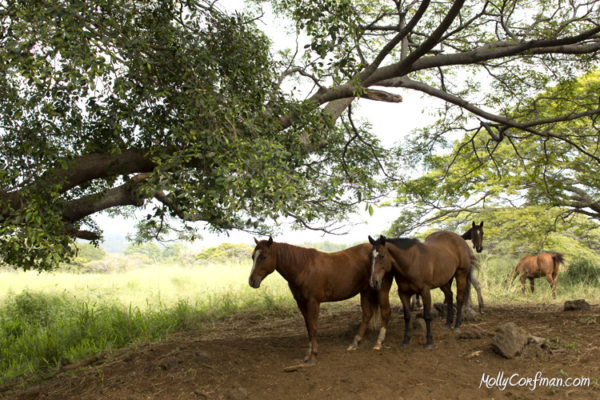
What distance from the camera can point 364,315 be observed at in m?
6.15

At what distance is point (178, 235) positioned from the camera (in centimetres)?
1002

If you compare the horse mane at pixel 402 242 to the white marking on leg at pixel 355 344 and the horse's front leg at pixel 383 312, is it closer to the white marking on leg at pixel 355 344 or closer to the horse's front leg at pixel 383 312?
the horse's front leg at pixel 383 312

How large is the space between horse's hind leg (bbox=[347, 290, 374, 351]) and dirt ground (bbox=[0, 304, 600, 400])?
0.48ft

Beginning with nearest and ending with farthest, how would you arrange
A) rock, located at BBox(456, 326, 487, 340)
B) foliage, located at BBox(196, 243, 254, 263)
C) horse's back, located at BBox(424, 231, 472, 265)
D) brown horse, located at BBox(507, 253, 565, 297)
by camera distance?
rock, located at BBox(456, 326, 487, 340) → horse's back, located at BBox(424, 231, 472, 265) → brown horse, located at BBox(507, 253, 565, 297) → foliage, located at BBox(196, 243, 254, 263)

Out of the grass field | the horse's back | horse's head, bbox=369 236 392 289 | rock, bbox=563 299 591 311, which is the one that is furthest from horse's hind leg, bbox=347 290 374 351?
rock, bbox=563 299 591 311

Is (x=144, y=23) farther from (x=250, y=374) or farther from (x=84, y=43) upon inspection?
(x=250, y=374)

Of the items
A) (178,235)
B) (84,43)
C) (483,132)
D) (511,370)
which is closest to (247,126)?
(84,43)

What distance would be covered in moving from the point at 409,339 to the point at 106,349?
4.47m

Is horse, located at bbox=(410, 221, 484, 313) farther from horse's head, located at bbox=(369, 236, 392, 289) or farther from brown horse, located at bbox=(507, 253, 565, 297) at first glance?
brown horse, located at bbox=(507, 253, 565, 297)

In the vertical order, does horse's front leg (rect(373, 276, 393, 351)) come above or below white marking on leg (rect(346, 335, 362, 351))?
above

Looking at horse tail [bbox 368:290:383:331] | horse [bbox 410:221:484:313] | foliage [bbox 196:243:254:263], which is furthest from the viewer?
foliage [bbox 196:243:254:263]

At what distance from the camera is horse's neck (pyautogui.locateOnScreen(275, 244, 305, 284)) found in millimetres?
5598

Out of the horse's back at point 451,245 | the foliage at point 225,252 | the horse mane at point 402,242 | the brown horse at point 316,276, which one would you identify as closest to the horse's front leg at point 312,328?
the brown horse at point 316,276

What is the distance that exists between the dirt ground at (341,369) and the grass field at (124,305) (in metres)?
1.10
